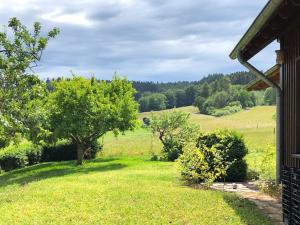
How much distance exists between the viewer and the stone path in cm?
879

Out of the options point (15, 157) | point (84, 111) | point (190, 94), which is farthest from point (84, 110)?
point (190, 94)

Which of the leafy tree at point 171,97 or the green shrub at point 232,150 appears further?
the leafy tree at point 171,97

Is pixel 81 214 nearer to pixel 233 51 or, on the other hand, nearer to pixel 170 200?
pixel 170 200

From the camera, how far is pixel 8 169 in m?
30.4

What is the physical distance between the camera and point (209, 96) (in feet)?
384

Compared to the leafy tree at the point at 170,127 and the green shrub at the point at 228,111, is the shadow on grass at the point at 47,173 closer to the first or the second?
the leafy tree at the point at 170,127

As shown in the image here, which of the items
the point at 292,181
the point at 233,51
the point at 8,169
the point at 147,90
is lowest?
the point at 8,169

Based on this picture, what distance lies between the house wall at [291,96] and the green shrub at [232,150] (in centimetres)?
617

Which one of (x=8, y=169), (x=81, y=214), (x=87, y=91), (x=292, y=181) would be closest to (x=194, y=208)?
(x=81, y=214)

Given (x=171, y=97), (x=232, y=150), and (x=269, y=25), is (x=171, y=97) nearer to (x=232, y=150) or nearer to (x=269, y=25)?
(x=232, y=150)

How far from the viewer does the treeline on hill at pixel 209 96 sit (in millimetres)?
99375

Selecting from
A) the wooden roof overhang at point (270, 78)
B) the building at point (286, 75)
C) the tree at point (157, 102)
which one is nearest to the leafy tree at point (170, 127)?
the wooden roof overhang at point (270, 78)

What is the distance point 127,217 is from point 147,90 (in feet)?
411

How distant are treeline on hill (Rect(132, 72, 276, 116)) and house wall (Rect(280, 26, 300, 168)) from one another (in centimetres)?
7240
